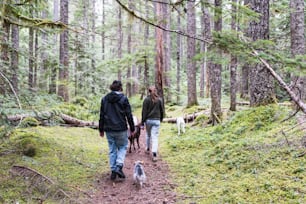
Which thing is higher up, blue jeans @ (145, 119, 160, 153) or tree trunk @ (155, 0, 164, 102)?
tree trunk @ (155, 0, 164, 102)

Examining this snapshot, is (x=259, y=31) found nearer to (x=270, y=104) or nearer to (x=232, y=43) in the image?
(x=270, y=104)

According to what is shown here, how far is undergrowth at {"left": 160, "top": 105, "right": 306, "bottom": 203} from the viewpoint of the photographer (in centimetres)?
496

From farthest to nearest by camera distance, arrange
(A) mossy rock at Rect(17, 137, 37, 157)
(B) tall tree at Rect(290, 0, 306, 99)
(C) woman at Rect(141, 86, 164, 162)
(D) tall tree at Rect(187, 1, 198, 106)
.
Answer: (D) tall tree at Rect(187, 1, 198, 106) < (B) tall tree at Rect(290, 0, 306, 99) < (C) woman at Rect(141, 86, 164, 162) < (A) mossy rock at Rect(17, 137, 37, 157)

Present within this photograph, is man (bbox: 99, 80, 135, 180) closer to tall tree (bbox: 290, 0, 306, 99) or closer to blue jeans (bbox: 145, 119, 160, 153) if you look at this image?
blue jeans (bbox: 145, 119, 160, 153)

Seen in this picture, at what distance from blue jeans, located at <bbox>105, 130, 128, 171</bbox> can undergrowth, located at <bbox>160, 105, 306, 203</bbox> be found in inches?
48.3

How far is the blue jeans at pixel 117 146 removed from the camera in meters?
6.29

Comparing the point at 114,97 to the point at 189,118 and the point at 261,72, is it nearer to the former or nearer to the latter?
the point at 261,72

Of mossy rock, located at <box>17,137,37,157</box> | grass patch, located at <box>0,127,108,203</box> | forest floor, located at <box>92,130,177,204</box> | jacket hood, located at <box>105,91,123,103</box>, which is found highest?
jacket hood, located at <box>105,91,123,103</box>

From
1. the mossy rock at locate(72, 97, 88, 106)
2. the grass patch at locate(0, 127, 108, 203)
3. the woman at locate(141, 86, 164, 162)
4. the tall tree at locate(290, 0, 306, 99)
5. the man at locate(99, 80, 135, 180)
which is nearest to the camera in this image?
the grass patch at locate(0, 127, 108, 203)

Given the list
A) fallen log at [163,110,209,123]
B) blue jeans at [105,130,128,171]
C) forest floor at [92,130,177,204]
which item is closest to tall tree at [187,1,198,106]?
fallen log at [163,110,209,123]

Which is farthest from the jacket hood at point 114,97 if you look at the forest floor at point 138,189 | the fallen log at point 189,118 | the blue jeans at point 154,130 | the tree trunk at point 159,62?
the tree trunk at point 159,62

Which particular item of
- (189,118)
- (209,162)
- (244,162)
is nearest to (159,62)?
(189,118)

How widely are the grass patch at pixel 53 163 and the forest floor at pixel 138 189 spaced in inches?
11.0

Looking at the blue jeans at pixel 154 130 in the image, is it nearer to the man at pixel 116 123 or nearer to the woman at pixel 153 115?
the woman at pixel 153 115
